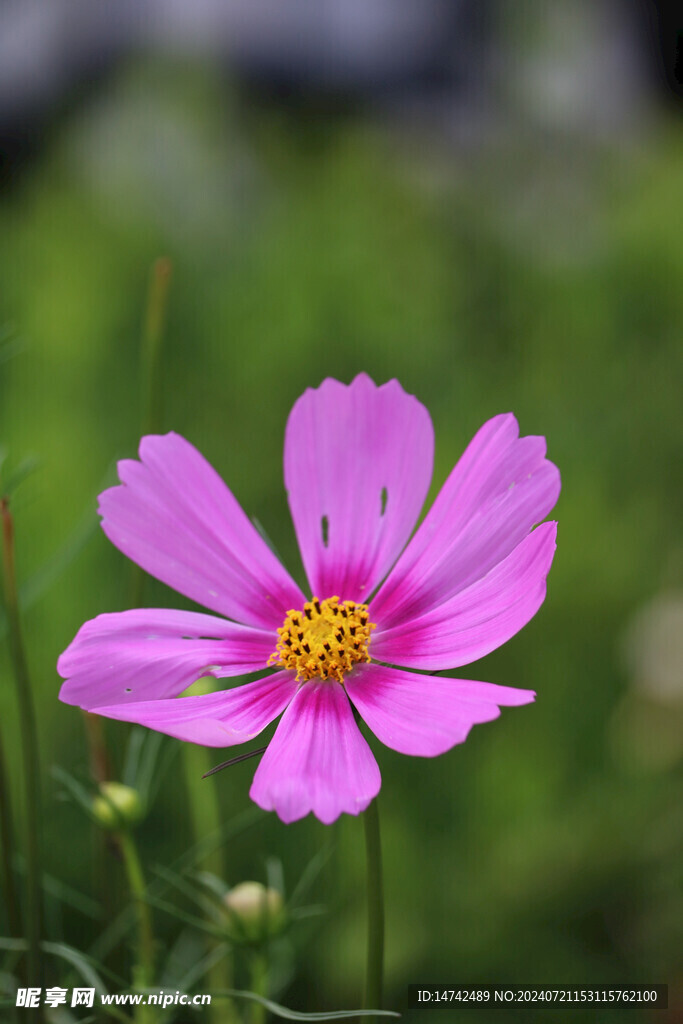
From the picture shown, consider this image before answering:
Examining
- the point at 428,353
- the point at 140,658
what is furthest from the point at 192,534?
the point at 428,353

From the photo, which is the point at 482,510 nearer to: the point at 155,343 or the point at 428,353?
the point at 155,343

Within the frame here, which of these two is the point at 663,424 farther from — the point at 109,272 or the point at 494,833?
the point at 109,272

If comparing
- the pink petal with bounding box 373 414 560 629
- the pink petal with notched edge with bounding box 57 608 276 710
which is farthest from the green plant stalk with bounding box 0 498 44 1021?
the pink petal with bounding box 373 414 560 629

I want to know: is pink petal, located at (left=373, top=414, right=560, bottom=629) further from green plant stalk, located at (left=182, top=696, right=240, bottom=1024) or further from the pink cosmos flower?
green plant stalk, located at (left=182, top=696, right=240, bottom=1024)

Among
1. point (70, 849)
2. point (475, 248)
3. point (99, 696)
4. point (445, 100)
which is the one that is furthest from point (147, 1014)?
point (445, 100)

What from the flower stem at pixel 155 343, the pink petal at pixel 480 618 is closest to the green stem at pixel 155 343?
the flower stem at pixel 155 343

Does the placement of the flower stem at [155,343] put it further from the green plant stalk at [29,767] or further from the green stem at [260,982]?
the green stem at [260,982]
